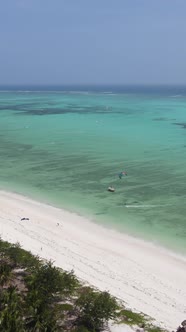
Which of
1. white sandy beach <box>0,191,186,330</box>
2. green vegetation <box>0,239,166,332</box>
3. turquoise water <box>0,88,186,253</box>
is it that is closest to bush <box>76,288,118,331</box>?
green vegetation <box>0,239,166,332</box>

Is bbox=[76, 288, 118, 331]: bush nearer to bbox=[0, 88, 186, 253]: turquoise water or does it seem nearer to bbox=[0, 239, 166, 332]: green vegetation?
bbox=[0, 239, 166, 332]: green vegetation

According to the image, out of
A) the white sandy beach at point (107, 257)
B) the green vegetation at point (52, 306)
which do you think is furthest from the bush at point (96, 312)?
the white sandy beach at point (107, 257)

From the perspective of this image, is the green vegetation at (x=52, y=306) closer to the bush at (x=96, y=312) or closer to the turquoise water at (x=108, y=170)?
the bush at (x=96, y=312)

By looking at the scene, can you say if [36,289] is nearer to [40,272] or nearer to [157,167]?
[40,272]

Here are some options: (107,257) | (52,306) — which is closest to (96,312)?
(52,306)

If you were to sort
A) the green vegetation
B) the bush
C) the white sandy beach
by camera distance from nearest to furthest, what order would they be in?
the green vegetation < the bush < the white sandy beach

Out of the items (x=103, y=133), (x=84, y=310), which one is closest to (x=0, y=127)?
(x=103, y=133)

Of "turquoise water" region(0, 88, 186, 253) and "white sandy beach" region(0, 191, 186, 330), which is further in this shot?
"turquoise water" region(0, 88, 186, 253)
